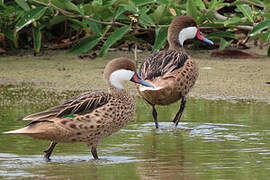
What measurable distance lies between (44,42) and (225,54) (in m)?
2.80

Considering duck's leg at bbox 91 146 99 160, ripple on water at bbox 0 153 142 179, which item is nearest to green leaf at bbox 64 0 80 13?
ripple on water at bbox 0 153 142 179

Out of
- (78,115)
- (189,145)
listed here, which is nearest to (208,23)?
(189,145)

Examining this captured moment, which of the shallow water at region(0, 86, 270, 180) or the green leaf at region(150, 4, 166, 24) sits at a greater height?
the green leaf at region(150, 4, 166, 24)

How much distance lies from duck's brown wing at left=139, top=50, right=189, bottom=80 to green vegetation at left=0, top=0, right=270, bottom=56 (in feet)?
4.28

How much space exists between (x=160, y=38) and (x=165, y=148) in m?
3.52

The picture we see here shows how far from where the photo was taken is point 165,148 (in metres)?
6.08

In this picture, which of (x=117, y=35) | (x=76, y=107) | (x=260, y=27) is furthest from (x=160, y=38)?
(x=76, y=107)

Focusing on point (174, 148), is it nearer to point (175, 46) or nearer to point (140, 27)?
point (175, 46)

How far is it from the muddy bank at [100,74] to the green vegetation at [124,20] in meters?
0.34

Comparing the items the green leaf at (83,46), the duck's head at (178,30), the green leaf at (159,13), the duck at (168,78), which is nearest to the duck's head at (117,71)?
the duck at (168,78)

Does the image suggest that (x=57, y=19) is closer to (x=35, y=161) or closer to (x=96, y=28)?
(x=96, y=28)

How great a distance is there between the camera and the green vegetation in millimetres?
9148

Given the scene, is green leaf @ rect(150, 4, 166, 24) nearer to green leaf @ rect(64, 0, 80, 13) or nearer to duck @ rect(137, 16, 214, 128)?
green leaf @ rect(64, 0, 80, 13)

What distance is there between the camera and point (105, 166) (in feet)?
17.4
